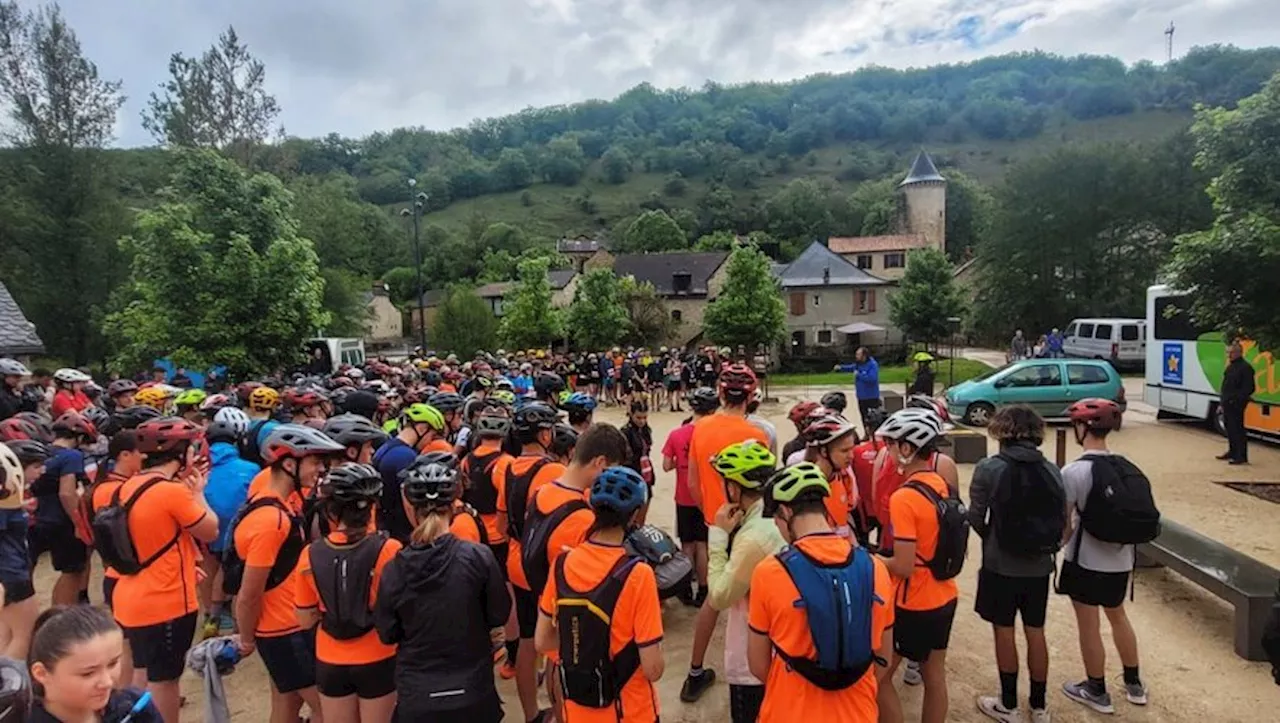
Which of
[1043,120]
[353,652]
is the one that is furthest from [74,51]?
[1043,120]

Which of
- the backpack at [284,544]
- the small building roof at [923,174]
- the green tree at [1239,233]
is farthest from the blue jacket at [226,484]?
the small building roof at [923,174]

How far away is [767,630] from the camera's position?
283 cm

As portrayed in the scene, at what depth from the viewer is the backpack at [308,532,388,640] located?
3.22m

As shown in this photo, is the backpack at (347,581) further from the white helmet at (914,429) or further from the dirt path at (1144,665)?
the white helmet at (914,429)

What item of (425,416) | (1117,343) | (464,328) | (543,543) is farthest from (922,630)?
(1117,343)

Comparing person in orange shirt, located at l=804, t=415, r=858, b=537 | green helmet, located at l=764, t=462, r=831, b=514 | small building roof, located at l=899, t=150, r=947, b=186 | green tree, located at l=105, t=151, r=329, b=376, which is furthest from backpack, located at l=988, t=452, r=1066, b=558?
small building roof, located at l=899, t=150, r=947, b=186

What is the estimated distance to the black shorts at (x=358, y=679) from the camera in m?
3.35

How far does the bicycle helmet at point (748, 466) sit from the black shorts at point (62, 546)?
228 inches

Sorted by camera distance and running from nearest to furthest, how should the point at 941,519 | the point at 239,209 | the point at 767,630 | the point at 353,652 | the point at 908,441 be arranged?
1. the point at 767,630
2. the point at 353,652
3. the point at 941,519
4. the point at 908,441
5. the point at 239,209

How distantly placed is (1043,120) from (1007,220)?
113846 mm

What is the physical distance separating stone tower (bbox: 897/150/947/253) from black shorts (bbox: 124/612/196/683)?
80381 mm

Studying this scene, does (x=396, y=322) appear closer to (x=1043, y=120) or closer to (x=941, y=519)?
(x=941, y=519)

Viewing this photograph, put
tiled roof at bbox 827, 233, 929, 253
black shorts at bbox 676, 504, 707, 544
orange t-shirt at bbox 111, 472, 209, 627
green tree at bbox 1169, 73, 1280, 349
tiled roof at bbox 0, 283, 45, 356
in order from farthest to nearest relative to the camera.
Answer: tiled roof at bbox 827, 233, 929, 253, tiled roof at bbox 0, 283, 45, 356, green tree at bbox 1169, 73, 1280, 349, black shorts at bbox 676, 504, 707, 544, orange t-shirt at bbox 111, 472, 209, 627

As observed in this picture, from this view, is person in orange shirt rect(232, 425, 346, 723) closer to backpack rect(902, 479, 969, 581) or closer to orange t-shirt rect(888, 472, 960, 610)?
orange t-shirt rect(888, 472, 960, 610)
